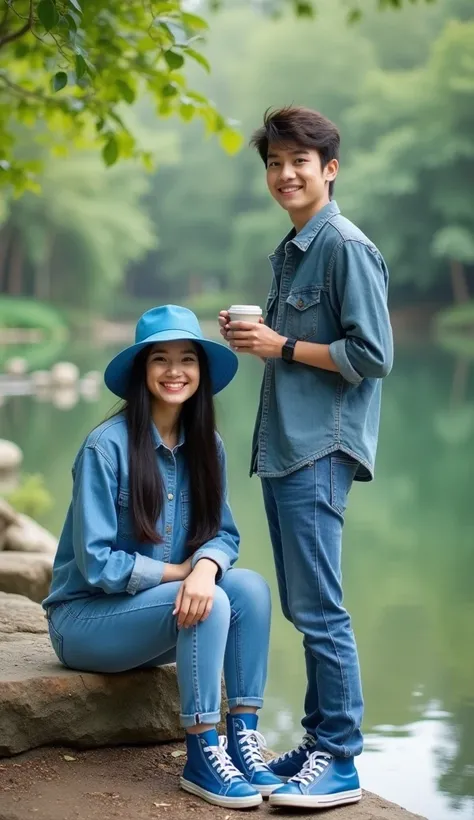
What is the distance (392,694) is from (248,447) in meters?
5.67

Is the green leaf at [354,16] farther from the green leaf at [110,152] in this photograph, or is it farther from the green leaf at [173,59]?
the green leaf at [173,59]

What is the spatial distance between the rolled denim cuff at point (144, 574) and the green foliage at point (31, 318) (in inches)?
988

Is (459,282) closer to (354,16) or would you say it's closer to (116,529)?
(354,16)

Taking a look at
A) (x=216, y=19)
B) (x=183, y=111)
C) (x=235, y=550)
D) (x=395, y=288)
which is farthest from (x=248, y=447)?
(x=216, y=19)

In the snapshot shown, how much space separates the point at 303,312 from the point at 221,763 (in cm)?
91

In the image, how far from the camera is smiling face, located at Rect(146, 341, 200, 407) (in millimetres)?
2467

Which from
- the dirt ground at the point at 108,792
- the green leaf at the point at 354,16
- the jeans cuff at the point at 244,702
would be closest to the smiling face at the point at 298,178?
the jeans cuff at the point at 244,702

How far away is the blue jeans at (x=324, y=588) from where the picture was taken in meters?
2.33

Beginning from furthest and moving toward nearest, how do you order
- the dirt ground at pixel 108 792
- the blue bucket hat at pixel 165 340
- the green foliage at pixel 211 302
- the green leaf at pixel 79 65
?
the green foliage at pixel 211 302 < the green leaf at pixel 79 65 < the blue bucket hat at pixel 165 340 < the dirt ground at pixel 108 792

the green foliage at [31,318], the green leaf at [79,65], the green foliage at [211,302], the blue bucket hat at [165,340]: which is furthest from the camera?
the green foliage at [211,302]

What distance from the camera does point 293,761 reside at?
2480 mm

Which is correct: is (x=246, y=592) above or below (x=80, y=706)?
above

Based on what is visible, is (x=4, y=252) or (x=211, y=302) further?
(x=211, y=302)

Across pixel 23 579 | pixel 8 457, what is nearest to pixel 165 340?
pixel 23 579
